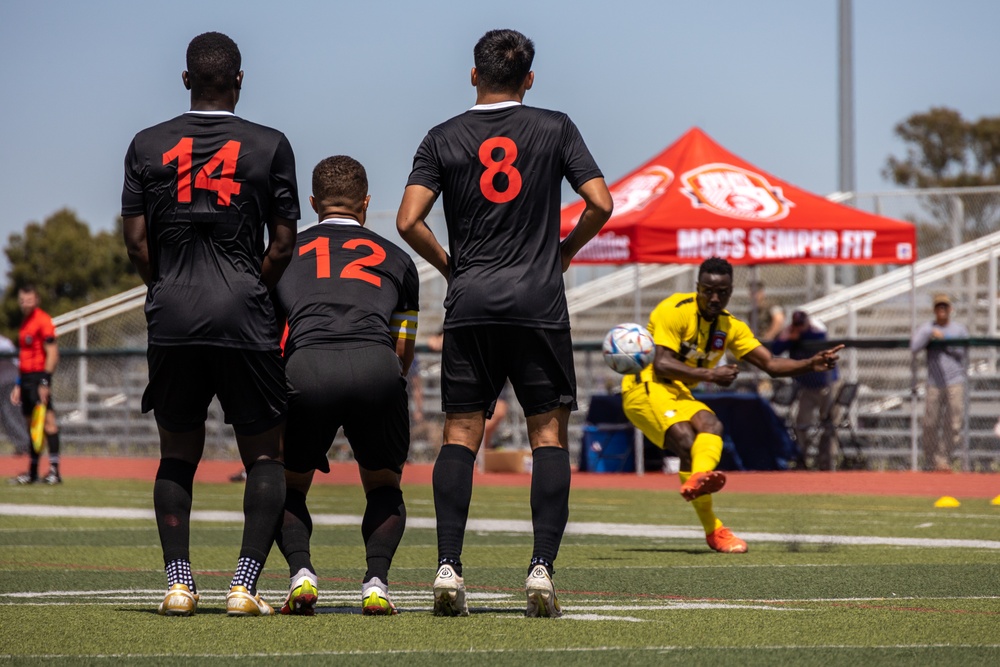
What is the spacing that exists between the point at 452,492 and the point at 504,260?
36.3 inches

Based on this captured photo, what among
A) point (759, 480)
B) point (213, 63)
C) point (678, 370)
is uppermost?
point (213, 63)

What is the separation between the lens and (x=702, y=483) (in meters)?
9.21

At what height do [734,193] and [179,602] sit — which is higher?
[734,193]

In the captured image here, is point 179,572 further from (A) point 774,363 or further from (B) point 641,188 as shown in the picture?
(B) point 641,188

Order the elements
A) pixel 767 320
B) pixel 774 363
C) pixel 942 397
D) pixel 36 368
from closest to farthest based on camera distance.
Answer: pixel 774 363 → pixel 36 368 → pixel 942 397 → pixel 767 320

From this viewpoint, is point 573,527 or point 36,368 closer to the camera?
point 573,527

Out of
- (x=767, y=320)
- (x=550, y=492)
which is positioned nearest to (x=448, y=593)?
(x=550, y=492)

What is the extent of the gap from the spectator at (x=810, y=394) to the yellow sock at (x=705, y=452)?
988 centimetres

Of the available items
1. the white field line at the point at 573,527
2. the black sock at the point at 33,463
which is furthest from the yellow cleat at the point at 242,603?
the black sock at the point at 33,463

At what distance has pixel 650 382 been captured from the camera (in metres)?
10.5

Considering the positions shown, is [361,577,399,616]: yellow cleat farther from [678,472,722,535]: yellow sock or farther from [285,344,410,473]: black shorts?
[678,472,722,535]: yellow sock

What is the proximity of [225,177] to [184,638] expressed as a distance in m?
1.68

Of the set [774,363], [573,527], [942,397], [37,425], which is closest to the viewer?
[774,363]

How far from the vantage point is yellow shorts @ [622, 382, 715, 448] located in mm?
10242
